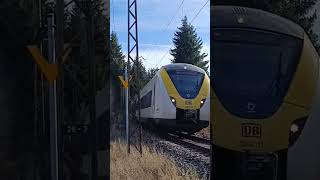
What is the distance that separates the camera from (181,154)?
9.35 feet

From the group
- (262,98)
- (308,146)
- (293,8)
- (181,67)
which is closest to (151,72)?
(181,67)

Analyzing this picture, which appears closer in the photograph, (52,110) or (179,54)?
(52,110)

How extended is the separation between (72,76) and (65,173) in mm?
583

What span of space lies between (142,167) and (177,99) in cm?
66

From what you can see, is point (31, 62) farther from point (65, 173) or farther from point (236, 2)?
point (236, 2)

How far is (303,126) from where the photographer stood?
8.40ft

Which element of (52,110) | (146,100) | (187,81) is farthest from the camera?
(187,81)

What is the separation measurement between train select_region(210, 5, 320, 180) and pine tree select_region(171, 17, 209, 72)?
0.09 m

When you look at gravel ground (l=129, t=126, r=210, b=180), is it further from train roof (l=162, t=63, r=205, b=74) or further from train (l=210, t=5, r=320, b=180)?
train roof (l=162, t=63, r=205, b=74)

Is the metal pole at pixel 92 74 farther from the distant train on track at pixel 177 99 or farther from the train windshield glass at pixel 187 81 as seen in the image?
the train windshield glass at pixel 187 81

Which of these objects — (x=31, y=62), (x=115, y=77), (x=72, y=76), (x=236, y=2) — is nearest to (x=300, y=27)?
(x=236, y=2)

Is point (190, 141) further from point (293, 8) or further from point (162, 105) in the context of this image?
point (293, 8)

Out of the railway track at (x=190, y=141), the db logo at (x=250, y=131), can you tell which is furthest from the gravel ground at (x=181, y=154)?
the db logo at (x=250, y=131)

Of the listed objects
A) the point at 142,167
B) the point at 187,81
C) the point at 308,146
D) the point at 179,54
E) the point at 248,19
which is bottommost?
the point at 142,167
